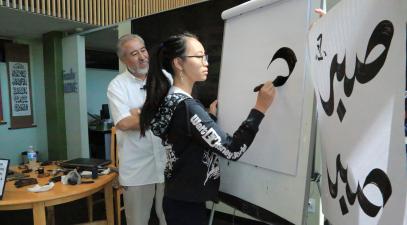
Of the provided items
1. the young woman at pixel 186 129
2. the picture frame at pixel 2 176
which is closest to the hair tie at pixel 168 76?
the young woman at pixel 186 129

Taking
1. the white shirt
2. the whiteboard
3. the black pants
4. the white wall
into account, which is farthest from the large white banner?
the white wall

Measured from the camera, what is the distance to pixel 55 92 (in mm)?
4809

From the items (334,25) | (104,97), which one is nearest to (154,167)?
(334,25)

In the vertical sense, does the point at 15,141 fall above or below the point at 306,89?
below

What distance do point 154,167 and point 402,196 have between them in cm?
143

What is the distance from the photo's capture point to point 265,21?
1.22 m

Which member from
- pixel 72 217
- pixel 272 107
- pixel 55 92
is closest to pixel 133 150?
pixel 272 107

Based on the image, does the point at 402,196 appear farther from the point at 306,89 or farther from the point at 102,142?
the point at 102,142

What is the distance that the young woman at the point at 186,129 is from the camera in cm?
110

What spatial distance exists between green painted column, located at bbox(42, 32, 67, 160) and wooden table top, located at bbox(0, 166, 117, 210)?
300 cm

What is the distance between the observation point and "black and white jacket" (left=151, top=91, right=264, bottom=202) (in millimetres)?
1097

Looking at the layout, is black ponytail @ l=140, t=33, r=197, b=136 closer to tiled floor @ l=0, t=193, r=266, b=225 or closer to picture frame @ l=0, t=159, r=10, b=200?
picture frame @ l=0, t=159, r=10, b=200

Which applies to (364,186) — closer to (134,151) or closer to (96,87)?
(134,151)

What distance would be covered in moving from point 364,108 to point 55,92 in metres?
4.97
